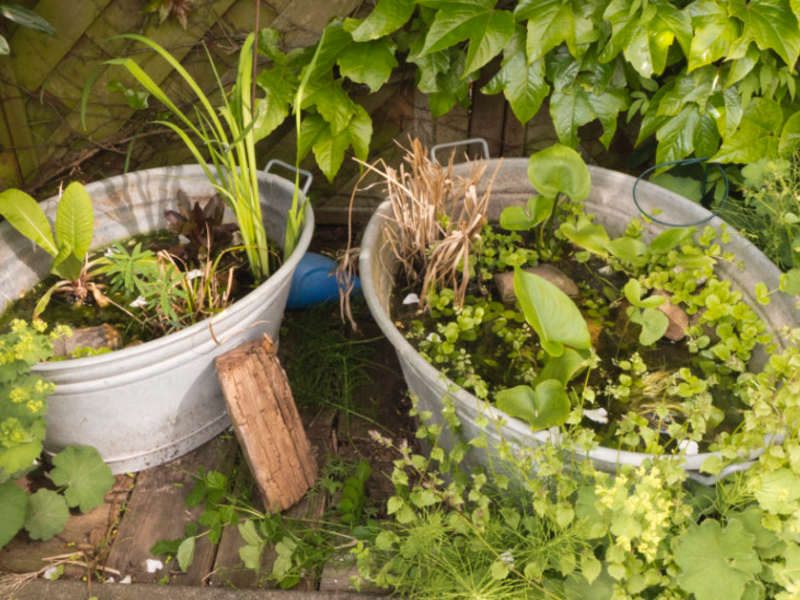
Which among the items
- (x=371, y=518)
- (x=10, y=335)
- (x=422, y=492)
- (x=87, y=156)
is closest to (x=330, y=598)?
(x=371, y=518)

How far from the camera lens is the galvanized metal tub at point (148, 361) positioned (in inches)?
56.6

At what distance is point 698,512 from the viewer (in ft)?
4.19

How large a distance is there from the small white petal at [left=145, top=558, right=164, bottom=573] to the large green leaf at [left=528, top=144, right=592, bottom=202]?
1.27m

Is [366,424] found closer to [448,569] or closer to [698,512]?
[448,569]

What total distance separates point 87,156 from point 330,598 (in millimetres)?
1544

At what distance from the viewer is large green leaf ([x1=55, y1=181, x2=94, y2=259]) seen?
1.56 meters

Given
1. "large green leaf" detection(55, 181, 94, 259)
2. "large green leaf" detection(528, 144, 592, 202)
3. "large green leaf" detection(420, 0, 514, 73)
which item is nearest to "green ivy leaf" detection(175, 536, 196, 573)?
"large green leaf" detection(55, 181, 94, 259)

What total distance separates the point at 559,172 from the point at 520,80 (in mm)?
334

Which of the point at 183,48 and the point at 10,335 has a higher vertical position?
the point at 183,48

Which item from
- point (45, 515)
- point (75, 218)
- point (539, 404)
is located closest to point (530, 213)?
point (539, 404)

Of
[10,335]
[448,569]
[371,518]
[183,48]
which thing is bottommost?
[371,518]

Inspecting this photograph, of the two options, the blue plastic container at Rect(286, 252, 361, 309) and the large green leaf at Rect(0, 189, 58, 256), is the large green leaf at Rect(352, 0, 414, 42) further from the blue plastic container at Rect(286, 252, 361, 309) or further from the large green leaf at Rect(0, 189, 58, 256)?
the large green leaf at Rect(0, 189, 58, 256)

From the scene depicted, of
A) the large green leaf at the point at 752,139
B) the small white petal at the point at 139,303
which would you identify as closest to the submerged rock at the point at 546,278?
the large green leaf at the point at 752,139

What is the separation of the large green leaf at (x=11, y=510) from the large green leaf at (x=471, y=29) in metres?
1.39
